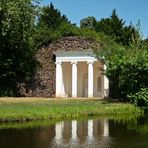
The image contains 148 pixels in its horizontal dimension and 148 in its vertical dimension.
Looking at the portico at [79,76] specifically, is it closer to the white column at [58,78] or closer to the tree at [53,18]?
the white column at [58,78]

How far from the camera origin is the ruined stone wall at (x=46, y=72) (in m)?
47.1

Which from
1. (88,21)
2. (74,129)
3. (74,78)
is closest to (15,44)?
(74,78)

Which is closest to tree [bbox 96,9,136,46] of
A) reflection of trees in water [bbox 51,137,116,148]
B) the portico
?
the portico

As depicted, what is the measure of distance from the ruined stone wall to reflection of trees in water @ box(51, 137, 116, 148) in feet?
95.9

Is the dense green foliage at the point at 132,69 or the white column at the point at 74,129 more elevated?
the dense green foliage at the point at 132,69

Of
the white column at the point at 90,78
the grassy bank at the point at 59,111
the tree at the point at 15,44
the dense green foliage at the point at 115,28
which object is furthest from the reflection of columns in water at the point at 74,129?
the dense green foliage at the point at 115,28

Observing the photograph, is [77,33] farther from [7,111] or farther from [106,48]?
[7,111]

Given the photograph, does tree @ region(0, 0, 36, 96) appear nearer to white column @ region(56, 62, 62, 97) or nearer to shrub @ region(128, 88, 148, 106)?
white column @ region(56, 62, 62, 97)

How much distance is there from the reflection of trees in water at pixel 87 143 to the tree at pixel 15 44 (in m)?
23.0

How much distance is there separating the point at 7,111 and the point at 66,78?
21.5m

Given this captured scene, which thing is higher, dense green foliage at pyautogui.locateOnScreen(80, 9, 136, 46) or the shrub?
dense green foliage at pyautogui.locateOnScreen(80, 9, 136, 46)

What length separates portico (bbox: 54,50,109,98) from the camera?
45.6 meters

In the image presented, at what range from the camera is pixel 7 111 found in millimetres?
26859

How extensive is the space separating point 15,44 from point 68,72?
23.3 ft
